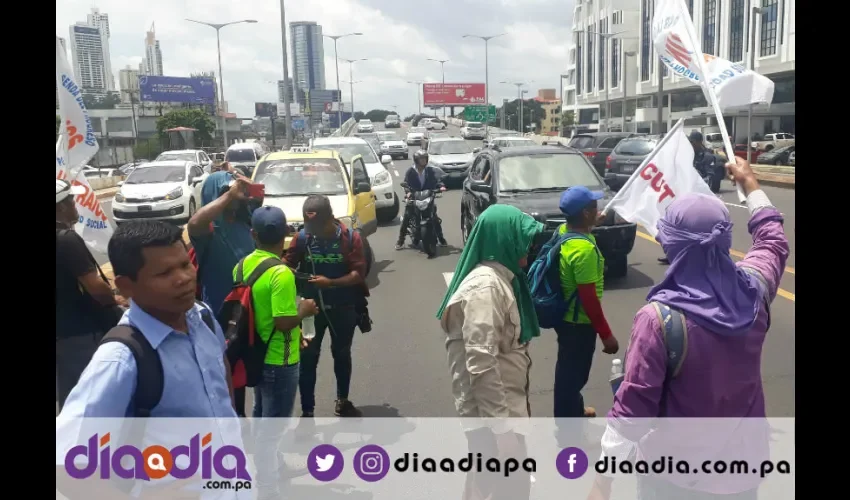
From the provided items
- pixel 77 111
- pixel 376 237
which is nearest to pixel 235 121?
pixel 376 237

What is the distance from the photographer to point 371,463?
4230mm

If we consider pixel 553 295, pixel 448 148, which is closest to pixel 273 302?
pixel 553 295

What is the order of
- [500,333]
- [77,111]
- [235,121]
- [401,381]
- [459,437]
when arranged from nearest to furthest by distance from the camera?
[500,333], [459,437], [77,111], [401,381], [235,121]

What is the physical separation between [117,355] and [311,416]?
2918mm

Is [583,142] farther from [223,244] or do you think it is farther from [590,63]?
[590,63]

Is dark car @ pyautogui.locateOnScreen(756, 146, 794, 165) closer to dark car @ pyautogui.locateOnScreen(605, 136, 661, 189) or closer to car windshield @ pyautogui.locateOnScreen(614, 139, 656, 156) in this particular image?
dark car @ pyautogui.locateOnScreen(605, 136, 661, 189)

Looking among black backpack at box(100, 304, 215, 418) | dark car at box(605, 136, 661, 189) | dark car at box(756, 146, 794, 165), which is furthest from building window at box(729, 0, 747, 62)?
black backpack at box(100, 304, 215, 418)

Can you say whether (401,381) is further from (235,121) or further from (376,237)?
(235,121)

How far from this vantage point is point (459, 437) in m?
4.55

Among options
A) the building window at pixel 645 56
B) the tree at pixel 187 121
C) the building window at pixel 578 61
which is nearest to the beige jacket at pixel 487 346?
the tree at pixel 187 121

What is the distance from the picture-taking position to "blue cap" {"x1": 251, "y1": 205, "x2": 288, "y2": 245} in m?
3.64

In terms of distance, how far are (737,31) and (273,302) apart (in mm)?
55645

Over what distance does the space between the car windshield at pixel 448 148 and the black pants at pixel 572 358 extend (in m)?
20.6

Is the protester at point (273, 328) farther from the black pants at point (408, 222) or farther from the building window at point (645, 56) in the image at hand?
the building window at point (645, 56)
